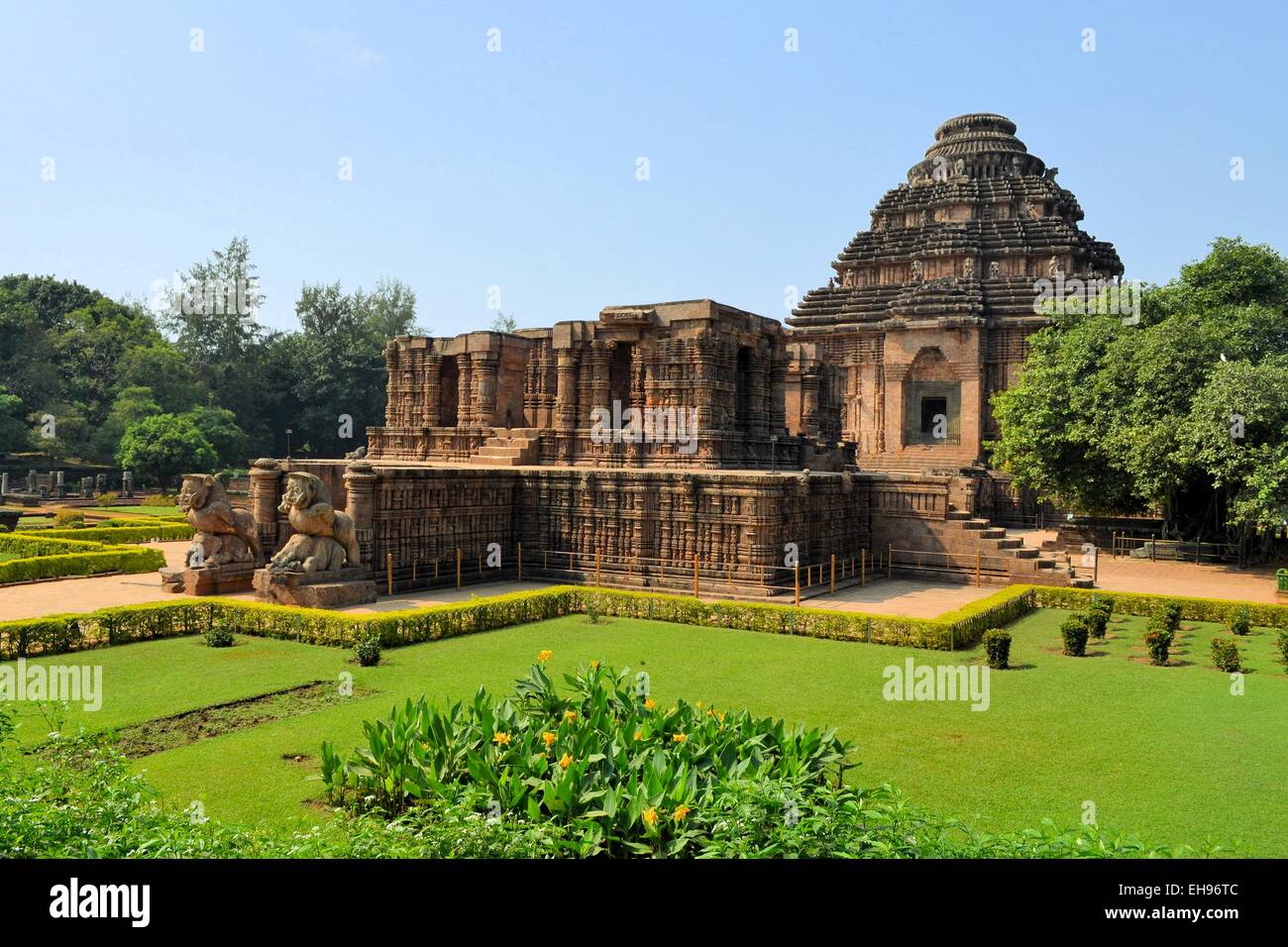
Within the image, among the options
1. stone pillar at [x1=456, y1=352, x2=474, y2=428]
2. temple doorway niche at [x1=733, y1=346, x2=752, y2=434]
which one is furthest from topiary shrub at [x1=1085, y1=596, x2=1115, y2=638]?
stone pillar at [x1=456, y1=352, x2=474, y2=428]

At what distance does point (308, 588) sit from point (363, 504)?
2405mm

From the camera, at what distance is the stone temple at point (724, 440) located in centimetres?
1788

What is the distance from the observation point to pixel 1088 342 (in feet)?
81.8

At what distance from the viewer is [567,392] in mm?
23516

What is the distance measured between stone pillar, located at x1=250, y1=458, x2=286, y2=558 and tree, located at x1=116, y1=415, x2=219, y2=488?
26289mm

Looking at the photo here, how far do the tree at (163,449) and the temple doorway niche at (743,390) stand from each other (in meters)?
28.1

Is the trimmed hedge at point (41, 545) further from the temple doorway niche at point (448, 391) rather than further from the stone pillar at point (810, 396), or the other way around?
the stone pillar at point (810, 396)

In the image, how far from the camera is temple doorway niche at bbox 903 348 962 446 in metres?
35.2

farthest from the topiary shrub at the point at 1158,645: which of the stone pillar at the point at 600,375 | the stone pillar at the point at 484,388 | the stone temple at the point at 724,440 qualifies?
the stone pillar at the point at 484,388

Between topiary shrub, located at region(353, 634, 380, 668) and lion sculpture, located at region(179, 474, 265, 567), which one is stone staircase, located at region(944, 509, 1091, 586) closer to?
topiary shrub, located at region(353, 634, 380, 668)

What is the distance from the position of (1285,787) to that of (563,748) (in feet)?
19.2

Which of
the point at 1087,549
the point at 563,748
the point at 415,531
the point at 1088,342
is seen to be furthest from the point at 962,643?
the point at 1088,342

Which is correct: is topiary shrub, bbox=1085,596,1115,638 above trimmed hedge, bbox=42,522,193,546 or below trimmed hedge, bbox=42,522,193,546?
below
